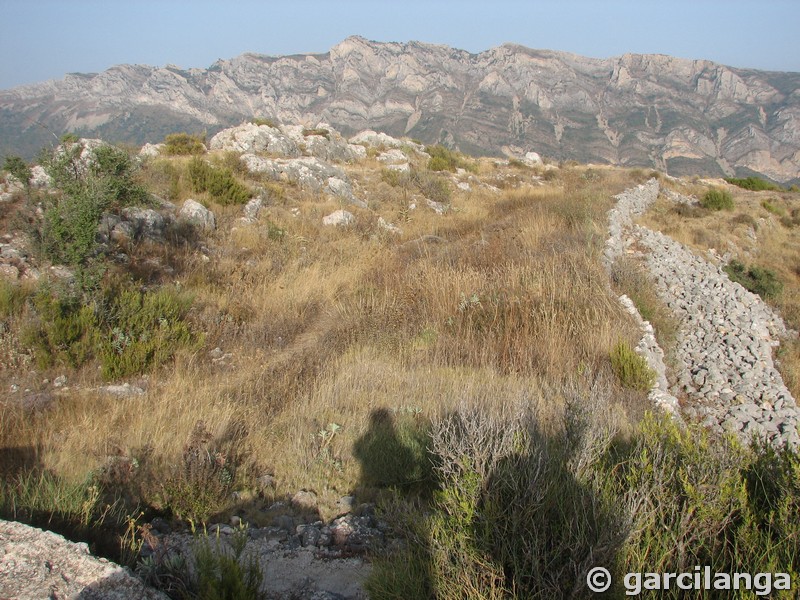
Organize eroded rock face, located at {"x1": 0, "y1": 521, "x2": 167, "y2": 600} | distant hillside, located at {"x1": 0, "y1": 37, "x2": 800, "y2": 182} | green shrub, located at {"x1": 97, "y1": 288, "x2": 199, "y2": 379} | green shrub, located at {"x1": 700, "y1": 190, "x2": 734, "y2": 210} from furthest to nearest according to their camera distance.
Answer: distant hillside, located at {"x1": 0, "y1": 37, "x2": 800, "y2": 182}
green shrub, located at {"x1": 700, "y1": 190, "x2": 734, "y2": 210}
green shrub, located at {"x1": 97, "y1": 288, "x2": 199, "y2": 379}
eroded rock face, located at {"x1": 0, "y1": 521, "x2": 167, "y2": 600}

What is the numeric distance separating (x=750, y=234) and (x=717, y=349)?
460 inches

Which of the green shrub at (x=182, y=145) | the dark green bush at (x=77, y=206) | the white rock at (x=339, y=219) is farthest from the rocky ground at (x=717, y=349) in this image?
the green shrub at (x=182, y=145)

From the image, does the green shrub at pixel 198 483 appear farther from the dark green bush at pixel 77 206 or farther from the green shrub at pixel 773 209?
the green shrub at pixel 773 209

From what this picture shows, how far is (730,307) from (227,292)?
27.3ft

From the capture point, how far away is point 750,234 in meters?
15.4

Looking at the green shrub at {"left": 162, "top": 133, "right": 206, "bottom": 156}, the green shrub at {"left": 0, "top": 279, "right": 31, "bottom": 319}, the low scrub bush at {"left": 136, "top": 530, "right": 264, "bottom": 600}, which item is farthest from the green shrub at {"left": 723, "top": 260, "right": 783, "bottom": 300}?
the green shrub at {"left": 162, "top": 133, "right": 206, "bottom": 156}

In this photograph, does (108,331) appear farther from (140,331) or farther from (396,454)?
(396,454)

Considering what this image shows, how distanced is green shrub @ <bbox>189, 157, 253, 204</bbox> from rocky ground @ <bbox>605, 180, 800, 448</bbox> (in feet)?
27.6

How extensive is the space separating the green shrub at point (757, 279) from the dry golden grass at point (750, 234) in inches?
8.1

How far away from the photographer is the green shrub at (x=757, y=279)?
433 inches

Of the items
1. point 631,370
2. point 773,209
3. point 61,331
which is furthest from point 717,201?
point 61,331

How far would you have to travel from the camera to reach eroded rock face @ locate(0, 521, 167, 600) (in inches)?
67.5

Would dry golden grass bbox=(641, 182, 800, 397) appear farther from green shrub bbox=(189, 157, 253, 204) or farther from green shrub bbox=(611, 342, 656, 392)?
green shrub bbox=(189, 157, 253, 204)

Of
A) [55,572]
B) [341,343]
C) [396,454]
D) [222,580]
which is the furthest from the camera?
[341,343]
